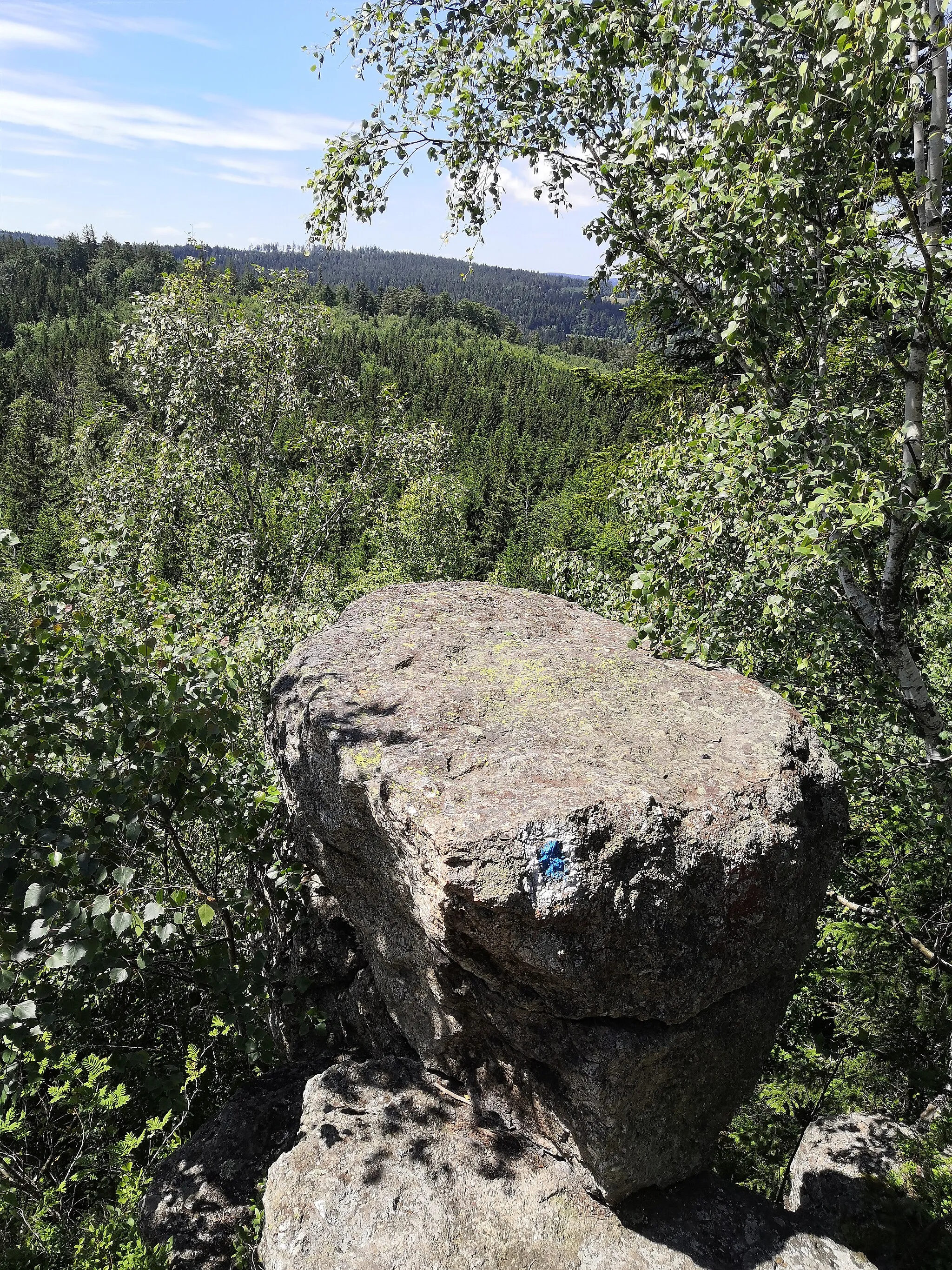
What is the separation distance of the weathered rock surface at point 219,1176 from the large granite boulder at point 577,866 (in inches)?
45.4

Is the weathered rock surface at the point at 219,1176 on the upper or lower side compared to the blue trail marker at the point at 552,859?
lower

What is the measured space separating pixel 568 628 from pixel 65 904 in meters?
4.43

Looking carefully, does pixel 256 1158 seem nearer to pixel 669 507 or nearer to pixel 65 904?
pixel 65 904

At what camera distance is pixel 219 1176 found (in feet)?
17.4

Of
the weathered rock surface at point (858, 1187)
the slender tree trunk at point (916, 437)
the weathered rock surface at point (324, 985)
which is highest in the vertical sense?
the slender tree trunk at point (916, 437)

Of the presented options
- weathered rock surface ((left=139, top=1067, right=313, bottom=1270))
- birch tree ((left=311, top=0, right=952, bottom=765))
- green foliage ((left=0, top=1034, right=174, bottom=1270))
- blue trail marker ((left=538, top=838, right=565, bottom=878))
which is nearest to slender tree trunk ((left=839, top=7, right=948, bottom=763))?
birch tree ((left=311, top=0, right=952, bottom=765))

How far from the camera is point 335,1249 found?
4340mm

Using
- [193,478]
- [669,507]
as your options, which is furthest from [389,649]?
[193,478]

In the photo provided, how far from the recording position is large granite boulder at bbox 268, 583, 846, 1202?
4.11m

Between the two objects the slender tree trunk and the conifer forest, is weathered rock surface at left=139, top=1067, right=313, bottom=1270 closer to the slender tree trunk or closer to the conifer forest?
the conifer forest

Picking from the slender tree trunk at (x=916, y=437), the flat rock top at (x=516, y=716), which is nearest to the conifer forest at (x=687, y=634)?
the slender tree trunk at (x=916, y=437)

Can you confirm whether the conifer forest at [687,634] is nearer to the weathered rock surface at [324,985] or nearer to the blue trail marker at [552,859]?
the weathered rock surface at [324,985]

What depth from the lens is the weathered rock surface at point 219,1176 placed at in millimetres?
4914

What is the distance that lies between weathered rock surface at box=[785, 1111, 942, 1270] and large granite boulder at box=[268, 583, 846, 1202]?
6.27 ft
